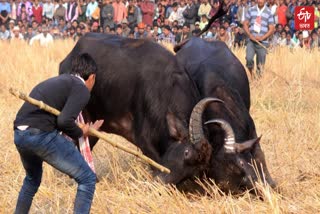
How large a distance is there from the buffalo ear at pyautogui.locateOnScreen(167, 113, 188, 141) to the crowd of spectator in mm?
11043

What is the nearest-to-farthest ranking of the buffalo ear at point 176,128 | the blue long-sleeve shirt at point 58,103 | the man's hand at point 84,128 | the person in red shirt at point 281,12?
1. the blue long-sleeve shirt at point 58,103
2. the man's hand at point 84,128
3. the buffalo ear at point 176,128
4. the person in red shirt at point 281,12

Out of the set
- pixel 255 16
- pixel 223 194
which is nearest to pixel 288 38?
pixel 255 16

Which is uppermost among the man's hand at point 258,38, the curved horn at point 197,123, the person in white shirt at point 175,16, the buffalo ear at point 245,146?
the curved horn at point 197,123

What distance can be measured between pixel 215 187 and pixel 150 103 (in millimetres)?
1357

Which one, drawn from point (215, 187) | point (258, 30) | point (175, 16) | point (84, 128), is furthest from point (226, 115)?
point (175, 16)

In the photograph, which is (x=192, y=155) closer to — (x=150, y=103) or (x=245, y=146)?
(x=245, y=146)

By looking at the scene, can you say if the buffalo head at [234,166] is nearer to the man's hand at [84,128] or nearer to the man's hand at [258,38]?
the man's hand at [84,128]

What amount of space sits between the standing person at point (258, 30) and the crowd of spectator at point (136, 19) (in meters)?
2.23

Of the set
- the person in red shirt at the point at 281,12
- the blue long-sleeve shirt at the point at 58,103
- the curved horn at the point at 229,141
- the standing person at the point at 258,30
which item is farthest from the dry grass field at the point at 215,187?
the person in red shirt at the point at 281,12

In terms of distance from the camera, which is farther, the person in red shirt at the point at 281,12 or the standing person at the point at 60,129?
the person in red shirt at the point at 281,12

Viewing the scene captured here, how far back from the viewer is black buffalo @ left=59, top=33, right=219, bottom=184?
6.78 m

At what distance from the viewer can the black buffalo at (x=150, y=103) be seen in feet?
22.2

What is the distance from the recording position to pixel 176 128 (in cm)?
709

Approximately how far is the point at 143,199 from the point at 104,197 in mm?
585
